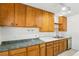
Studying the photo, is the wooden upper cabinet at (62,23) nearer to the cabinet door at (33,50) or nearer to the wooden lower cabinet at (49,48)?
the wooden lower cabinet at (49,48)

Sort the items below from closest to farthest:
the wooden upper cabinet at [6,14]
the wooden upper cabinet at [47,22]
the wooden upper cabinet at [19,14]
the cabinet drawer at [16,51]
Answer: the cabinet drawer at [16,51] → the wooden upper cabinet at [6,14] → the wooden upper cabinet at [19,14] → the wooden upper cabinet at [47,22]

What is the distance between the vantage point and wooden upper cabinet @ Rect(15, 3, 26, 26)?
2.67 m

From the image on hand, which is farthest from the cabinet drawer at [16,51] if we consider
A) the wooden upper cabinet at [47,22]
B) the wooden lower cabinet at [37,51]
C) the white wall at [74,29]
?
the white wall at [74,29]

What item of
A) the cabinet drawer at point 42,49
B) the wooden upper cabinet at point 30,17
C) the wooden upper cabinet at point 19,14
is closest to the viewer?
the wooden upper cabinet at point 19,14

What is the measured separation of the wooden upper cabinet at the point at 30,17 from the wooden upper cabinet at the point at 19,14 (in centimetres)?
15

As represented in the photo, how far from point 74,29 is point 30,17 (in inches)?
135

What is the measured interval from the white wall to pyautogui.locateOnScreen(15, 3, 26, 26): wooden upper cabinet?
136 inches

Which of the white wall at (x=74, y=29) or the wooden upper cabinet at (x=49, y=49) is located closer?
the wooden upper cabinet at (x=49, y=49)

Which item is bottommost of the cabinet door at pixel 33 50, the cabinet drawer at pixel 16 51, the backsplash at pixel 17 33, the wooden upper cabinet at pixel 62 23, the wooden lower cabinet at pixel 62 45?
the wooden lower cabinet at pixel 62 45

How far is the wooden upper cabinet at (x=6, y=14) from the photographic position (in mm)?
2330

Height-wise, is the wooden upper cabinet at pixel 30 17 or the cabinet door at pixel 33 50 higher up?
the wooden upper cabinet at pixel 30 17

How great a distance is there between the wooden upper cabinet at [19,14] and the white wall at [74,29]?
11.3 ft

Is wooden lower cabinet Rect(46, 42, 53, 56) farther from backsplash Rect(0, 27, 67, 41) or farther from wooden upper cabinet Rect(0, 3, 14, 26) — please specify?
wooden upper cabinet Rect(0, 3, 14, 26)

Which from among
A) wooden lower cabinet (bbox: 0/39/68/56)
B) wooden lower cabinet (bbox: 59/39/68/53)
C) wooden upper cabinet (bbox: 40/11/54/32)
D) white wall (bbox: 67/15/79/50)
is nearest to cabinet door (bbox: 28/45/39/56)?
wooden lower cabinet (bbox: 0/39/68/56)
